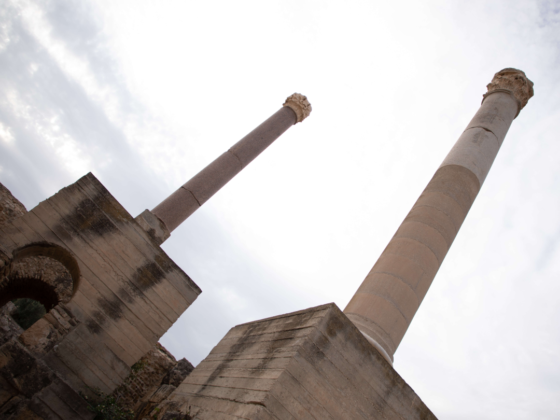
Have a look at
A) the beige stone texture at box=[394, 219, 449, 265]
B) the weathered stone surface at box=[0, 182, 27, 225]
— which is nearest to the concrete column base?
the beige stone texture at box=[394, 219, 449, 265]

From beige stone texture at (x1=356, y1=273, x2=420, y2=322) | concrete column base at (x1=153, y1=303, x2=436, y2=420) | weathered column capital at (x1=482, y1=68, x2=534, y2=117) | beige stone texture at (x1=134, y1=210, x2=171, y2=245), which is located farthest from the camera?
weathered column capital at (x1=482, y1=68, x2=534, y2=117)

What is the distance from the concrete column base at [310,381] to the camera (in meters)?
4.36

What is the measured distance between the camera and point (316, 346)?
4746mm

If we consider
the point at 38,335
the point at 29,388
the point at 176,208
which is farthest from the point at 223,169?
the point at 29,388

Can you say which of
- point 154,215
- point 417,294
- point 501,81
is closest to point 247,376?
point 417,294

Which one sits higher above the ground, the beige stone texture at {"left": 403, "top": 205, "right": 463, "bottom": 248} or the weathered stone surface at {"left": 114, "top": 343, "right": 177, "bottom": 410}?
the beige stone texture at {"left": 403, "top": 205, "right": 463, "bottom": 248}

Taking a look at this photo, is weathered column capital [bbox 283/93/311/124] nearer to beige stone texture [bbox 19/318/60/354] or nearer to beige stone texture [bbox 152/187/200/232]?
beige stone texture [bbox 152/187/200/232]

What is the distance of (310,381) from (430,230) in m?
4.95

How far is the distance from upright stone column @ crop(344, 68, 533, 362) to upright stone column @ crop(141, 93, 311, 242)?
621 centimetres

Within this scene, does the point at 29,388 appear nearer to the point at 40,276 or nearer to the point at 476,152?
the point at 40,276

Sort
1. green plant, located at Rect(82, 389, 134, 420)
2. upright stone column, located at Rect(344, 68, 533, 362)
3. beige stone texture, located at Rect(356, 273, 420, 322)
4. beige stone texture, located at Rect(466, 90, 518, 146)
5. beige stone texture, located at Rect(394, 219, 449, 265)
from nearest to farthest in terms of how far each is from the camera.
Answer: green plant, located at Rect(82, 389, 134, 420) → upright stone column, located at Rect(344, 68, 533, 362) → beige stone texture, located at Rect(356, 273, 420, 322) → beige stone texture, located at Rect(394, 219, 449, 265) → beige stone texture, located at Rect(466, 90, 518, 146)

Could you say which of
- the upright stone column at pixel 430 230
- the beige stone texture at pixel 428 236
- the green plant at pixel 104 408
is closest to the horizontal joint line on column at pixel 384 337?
the upright stone column at pixel 430 230

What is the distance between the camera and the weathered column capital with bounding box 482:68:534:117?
11.0 m

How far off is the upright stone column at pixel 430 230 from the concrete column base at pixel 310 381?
83 centimetres
